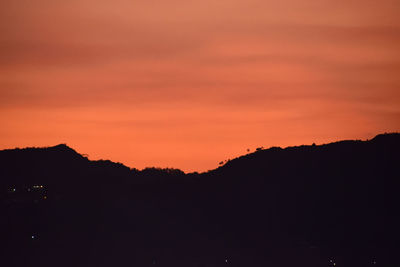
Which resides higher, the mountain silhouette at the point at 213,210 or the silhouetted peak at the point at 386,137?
Answer: the silhouetted peak at the point at 386,137

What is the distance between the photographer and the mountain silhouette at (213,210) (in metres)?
131

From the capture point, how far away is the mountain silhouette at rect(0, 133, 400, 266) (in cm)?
13075

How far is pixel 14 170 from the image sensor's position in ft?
501

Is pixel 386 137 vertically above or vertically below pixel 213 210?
above

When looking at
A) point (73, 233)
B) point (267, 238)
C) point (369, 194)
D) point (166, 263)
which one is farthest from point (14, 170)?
point (369, 194)

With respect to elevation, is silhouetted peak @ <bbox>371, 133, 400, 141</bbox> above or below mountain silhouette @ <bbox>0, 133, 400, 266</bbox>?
above

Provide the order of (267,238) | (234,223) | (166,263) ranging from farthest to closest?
(234,223), (267,238), (166,263)

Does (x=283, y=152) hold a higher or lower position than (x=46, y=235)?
higher

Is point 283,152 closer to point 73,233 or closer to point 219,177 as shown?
point 219,177

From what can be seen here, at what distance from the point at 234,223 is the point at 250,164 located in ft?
70.8

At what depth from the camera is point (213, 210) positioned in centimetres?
15925

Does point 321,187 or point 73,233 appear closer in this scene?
point 73,233

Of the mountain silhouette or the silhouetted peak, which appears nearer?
the mountain silhouette

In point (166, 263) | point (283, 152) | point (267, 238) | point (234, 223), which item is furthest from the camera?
point (283, 152)
